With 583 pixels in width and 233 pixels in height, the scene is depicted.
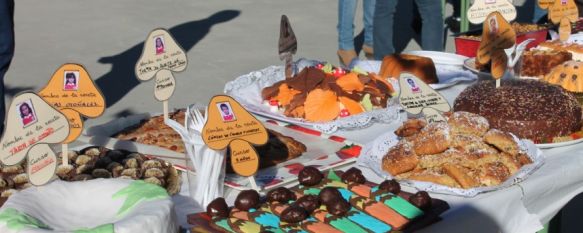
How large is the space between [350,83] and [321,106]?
0.52ft

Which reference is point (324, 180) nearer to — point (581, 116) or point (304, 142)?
point (304, 142)

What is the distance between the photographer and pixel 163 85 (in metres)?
2.04

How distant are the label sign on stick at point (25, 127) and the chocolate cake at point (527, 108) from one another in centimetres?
104

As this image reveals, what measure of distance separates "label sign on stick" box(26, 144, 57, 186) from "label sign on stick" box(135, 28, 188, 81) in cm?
40

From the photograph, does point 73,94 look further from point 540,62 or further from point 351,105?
point 540,62

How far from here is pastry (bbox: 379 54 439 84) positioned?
2770mm

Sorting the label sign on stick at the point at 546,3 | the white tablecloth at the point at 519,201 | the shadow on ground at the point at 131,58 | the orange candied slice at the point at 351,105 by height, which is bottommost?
the shadow on ground at the point at 131,58

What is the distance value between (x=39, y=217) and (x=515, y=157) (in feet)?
3.32

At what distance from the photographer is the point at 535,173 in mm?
1979

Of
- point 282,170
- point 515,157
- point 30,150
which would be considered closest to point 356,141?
point 282,170

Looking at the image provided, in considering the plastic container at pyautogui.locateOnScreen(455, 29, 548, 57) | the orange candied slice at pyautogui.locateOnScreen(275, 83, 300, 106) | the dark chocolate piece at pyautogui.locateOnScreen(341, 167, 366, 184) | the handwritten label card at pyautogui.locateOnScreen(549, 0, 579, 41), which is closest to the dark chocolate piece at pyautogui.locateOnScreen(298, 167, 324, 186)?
the dark chocolate piece at pyautogui.locateOnScreen(341, 167, 366, 184)

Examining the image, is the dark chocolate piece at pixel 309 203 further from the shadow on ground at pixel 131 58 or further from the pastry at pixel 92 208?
the shadow on ground at pixel 131 58

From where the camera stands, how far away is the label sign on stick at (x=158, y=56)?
1995mm

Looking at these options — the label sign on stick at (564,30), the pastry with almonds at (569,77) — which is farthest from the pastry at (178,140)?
the label sign on stick at (564,30)
